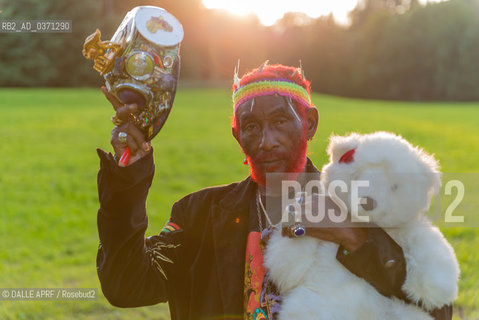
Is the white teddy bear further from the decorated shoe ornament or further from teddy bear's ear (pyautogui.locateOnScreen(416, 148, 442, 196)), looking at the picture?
the decorated shoe ornament

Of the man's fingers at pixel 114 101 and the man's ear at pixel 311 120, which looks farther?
the man's ear at pixel 311 120

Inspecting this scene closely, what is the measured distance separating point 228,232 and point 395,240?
2.71 ft

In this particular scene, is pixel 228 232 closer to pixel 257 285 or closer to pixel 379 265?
pixel 257 285

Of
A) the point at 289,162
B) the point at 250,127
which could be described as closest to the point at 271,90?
the point at 250,127

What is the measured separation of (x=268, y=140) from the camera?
2.44 metres

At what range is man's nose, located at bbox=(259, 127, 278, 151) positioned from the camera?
2.43 meters

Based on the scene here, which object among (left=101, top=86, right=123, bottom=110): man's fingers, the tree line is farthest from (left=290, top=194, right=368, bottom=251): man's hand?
the tree line

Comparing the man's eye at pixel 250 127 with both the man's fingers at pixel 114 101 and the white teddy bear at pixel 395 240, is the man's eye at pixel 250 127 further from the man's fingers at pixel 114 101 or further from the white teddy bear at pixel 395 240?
the man's fingers at pixel 114 101

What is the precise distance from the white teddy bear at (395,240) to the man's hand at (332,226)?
0.05m

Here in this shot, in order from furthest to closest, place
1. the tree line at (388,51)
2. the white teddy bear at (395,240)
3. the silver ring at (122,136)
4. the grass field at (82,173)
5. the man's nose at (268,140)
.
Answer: the tree line at (388,51)
the grass field at (82,173)
the man's nose at (268,140)
the silver ring at (122,136)
the white teddy bear at (395,240)

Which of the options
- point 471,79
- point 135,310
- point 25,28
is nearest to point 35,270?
point 135,310

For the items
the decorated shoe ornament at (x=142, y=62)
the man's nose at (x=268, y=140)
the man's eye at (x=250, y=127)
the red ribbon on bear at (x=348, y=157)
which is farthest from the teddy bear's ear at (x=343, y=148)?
the decorated shoe ornament at (x=142, y=62)

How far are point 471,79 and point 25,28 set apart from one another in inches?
2082

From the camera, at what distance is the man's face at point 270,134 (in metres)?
2.46
